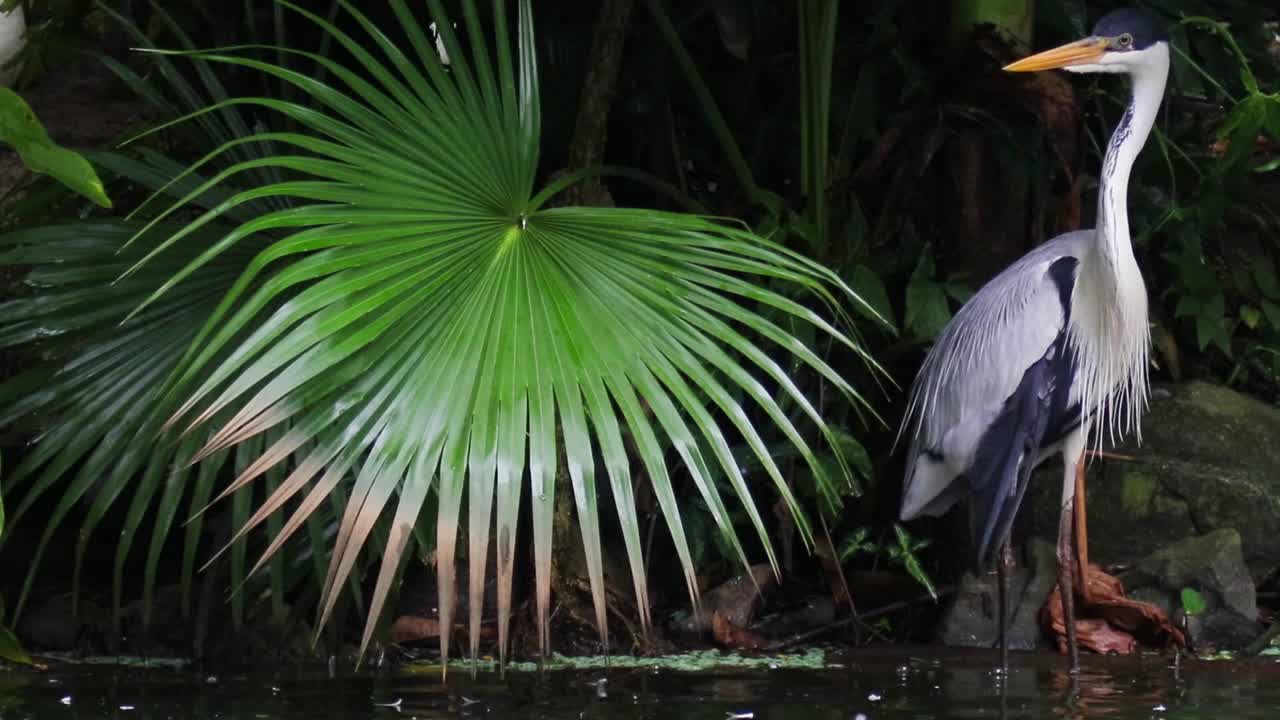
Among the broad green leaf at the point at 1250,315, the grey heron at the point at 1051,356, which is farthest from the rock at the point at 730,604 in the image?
the broad green leaf at the point at 1250,315

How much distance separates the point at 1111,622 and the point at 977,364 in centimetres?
88

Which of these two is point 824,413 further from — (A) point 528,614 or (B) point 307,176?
(B) point 307,176

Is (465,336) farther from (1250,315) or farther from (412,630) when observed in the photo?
(1250,315)

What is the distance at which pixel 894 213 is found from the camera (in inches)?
217

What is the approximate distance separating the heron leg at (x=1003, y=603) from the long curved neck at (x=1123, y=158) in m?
0.89

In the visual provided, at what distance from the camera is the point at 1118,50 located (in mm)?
4488

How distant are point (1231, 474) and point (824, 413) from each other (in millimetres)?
1293

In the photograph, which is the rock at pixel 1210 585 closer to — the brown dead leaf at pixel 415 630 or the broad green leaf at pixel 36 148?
the brown dead leaf at pixel 415 630

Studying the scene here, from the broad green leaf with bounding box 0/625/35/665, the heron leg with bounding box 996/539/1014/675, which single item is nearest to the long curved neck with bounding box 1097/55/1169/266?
the heron leg with bounding box 996/539/1014/675

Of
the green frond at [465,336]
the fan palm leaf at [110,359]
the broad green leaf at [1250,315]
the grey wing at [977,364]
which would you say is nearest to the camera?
the green frond at [465,336]

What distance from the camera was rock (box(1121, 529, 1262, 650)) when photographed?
183 inches

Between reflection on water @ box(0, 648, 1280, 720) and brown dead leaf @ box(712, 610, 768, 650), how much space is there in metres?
0.42

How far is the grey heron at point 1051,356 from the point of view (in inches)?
175

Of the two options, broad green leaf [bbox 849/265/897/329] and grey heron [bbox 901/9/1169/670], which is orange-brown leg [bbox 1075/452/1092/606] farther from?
broad green leaf [bbox 849/265/897/329]
